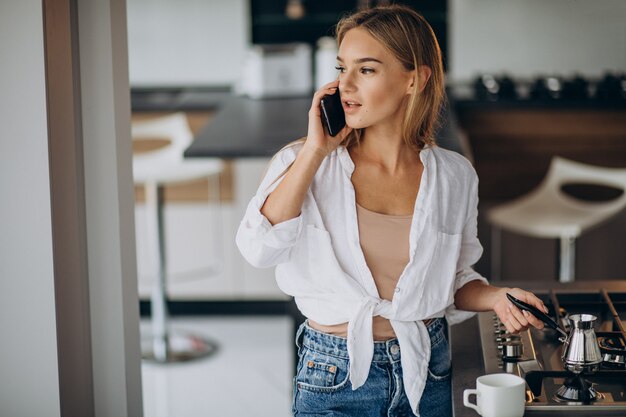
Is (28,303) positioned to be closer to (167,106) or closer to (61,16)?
(61,16)

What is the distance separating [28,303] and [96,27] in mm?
476

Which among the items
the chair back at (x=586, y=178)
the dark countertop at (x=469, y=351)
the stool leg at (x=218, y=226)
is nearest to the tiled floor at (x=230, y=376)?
the stool leg at (x=218, y=226)

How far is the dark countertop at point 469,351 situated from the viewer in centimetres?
138

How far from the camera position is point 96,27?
1603 millimetres

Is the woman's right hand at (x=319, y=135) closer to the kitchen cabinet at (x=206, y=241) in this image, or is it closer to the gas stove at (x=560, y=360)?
the gas stove at (x=560, y=360)

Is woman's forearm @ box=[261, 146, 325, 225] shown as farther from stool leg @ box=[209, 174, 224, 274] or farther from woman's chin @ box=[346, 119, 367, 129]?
stool leg @ box=[209, 174, 224, 274]

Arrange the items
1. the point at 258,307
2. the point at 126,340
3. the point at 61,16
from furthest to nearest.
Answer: the point at 258,307, the point at 126,340, the point at 61,16

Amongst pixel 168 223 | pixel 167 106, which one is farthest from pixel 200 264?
pixel 167 106

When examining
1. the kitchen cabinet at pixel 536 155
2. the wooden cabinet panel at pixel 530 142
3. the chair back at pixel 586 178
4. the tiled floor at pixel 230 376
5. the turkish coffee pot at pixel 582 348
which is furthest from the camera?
the wooden cabinet panel at pixel 530 142

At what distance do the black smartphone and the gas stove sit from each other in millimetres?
438

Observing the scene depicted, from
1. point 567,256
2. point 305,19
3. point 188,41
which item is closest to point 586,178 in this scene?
point 567,256

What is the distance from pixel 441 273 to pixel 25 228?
696 millimetres

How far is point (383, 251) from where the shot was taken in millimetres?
1590

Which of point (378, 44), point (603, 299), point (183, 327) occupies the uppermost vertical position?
point (378, 44)
